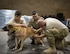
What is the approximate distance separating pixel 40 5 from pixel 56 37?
6.45 meters

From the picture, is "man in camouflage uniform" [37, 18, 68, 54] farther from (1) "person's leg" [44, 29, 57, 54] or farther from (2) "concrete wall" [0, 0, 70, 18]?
(2) "concrete wall" [0, 0, 70, 18]

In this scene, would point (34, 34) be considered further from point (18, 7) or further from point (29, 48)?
point (18, 7)

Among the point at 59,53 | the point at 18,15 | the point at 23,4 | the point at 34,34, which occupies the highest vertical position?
the point at 23,4

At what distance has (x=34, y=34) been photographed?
226 inches

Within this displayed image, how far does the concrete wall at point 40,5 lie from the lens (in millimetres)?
11555

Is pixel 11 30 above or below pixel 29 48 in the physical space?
above

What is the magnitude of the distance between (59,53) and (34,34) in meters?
1.09

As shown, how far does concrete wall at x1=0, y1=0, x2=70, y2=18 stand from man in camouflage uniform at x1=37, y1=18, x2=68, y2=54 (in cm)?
625

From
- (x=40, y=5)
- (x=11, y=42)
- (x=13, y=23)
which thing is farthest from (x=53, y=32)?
(x=40, y=5)

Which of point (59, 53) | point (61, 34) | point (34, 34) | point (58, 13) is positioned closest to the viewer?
point (59, 53)

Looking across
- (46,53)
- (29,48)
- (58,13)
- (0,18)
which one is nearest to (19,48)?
(29,48)

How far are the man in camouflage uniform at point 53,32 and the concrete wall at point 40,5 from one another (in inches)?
→ 246

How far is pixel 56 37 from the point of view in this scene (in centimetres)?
536

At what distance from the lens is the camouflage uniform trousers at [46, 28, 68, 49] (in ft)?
16.9
